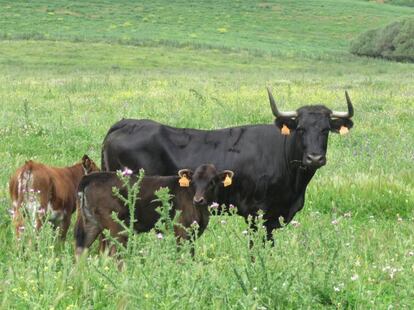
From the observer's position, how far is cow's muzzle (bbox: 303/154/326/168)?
288 inches

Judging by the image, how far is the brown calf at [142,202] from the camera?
6773mm

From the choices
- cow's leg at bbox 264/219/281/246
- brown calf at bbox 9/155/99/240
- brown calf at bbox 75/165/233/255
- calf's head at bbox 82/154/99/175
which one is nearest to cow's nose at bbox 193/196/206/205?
brown calf at bbox 75/165/233/255

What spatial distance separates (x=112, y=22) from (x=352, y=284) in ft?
250

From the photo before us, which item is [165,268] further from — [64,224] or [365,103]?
[365,103]

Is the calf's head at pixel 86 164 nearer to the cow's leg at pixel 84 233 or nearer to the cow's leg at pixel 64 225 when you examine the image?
the cow's leg at pixel 64 225

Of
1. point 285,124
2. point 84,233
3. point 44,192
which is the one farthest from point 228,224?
point 44,192

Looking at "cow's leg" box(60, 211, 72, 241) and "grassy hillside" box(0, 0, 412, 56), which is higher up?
"cow's leg" box(60, 211, 72, 241)

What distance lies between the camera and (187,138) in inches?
331

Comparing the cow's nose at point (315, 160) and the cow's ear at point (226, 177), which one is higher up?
the cow's nose at point (315, 160)

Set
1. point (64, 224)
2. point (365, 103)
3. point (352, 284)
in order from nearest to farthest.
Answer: point (352, 284) < point (64, 224) < point (365, 103)

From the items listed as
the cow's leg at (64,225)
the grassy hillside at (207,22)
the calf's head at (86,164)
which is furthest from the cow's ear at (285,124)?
the grassy hillside at (207,22)

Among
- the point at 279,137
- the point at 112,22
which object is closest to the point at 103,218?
the point at 279,137

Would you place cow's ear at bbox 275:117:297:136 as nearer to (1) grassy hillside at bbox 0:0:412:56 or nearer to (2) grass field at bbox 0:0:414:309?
(2) grass field at bbox 0:0:414:309

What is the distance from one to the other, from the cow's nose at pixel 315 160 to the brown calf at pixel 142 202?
2.77ft
